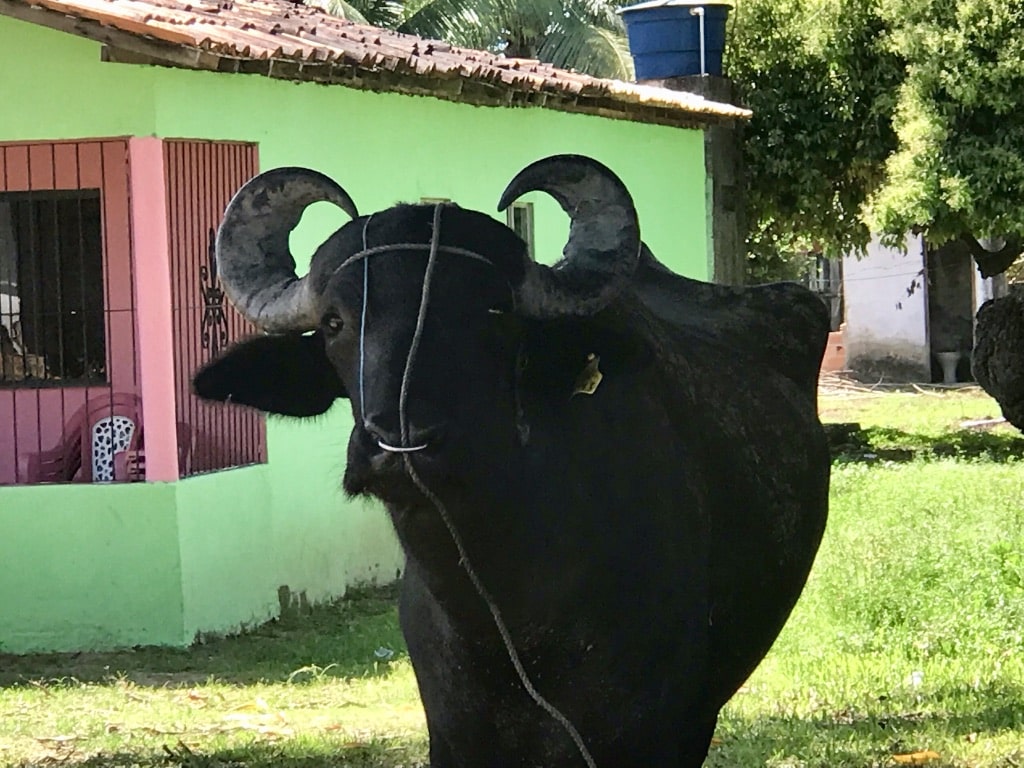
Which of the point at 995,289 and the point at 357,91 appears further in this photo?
the point at 995,289

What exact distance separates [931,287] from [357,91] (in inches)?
707

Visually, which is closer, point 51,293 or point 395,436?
point 395,436

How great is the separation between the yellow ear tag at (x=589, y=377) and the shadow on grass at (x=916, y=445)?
541 inches

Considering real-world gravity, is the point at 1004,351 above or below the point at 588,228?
below

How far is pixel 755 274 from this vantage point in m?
29.6

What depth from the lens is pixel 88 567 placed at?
10.1 m

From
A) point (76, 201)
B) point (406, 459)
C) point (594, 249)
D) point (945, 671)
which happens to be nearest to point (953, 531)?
point (945, 671)

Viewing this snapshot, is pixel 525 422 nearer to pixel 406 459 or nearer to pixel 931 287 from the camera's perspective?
pixel 406 459

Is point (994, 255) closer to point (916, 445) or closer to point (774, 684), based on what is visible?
point (916, 445)

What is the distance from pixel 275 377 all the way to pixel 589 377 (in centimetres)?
84

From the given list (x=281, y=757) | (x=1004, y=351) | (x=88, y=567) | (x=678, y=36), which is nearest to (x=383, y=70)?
(x=88, y=567)

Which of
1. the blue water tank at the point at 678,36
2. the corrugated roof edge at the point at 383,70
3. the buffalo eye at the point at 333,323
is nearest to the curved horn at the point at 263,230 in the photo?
the buffalo eye at the point at 333,323

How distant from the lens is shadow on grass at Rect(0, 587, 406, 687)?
9.28m

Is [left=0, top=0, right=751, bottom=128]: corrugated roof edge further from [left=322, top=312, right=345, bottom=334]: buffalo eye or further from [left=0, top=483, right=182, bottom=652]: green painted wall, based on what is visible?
[left=322, top=312, right=345, bottom=334]: buffalo eye
